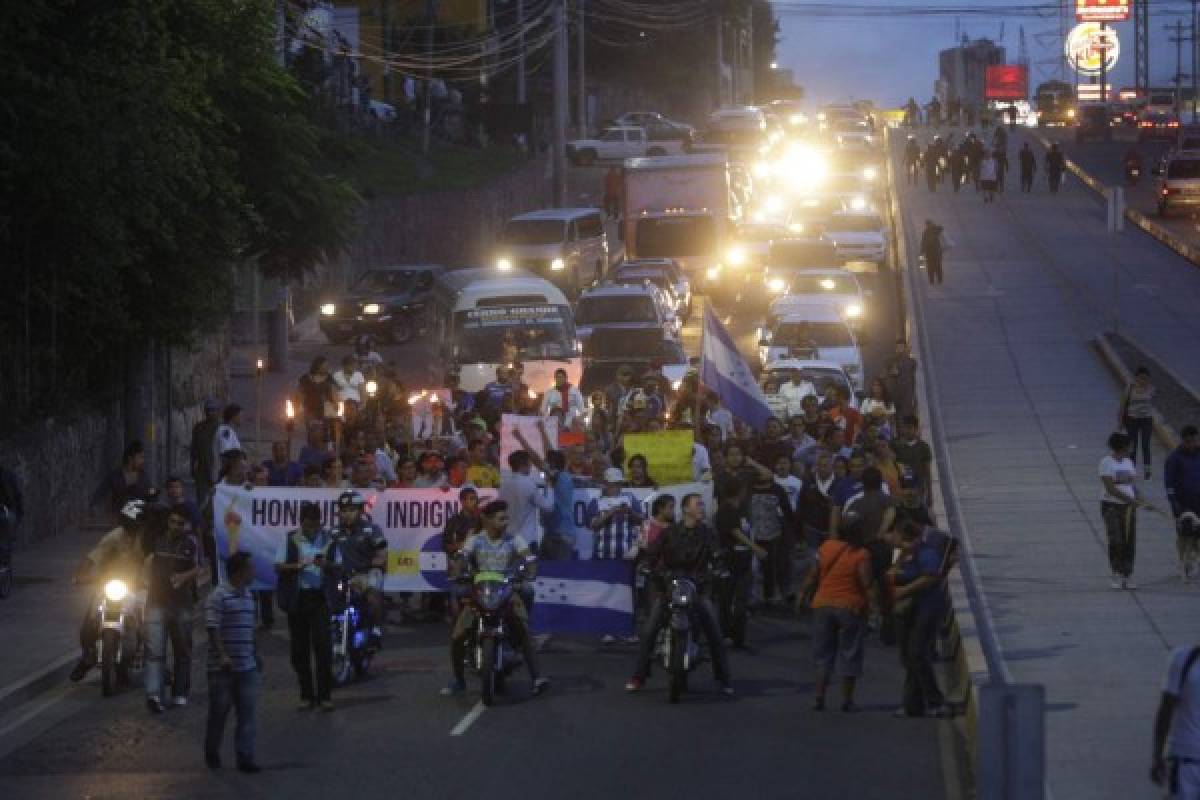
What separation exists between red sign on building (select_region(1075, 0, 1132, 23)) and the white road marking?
141m

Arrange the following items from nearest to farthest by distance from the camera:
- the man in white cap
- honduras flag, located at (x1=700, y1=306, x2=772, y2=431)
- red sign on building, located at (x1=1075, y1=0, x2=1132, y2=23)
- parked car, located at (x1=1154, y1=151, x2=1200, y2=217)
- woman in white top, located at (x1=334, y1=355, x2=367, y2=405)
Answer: the man in white cap
honduras flag, located at (x1=700, y1=306, x2=772, y2=431)
woman in white top, located at (x1=334, y1=355, x2=367, y2=405)
parked car, located at (x1=1154, y1=151, x2=1200, y2=217)
red sign on building, located at (x1=1075, y1=0, x2=1132, y2=23)

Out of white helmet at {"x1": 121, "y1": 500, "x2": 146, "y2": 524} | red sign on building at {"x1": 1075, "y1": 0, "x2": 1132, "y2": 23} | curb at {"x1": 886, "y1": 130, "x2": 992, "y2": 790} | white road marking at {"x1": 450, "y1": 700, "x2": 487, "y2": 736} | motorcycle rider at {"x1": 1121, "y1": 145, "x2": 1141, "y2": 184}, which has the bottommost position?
white road marking at {"x1": 450, "y1": 700, "x2": 487, "y2": 736}

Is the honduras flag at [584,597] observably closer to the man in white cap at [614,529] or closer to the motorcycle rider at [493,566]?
the man in white cap at [614,529]

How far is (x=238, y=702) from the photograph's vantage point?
15.2 m

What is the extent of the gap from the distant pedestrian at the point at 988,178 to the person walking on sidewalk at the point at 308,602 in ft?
178

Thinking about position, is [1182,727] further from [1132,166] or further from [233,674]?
[1132,166]

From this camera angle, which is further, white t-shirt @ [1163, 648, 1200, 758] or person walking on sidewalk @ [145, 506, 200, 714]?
person walking on sidewalk @ [145, 506, 200, 714]

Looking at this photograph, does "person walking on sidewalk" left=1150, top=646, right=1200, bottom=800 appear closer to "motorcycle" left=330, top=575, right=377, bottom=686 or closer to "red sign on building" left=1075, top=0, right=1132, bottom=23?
"motorcycle" left=330, top=575, right=377, bottom=686

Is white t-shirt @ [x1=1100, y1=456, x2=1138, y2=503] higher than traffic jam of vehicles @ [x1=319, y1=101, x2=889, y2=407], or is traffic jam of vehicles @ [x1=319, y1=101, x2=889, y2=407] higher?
traffic jam of vehicles @ [x1=319, y1=101, x2=889, y2=407]

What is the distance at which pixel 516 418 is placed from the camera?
75.5 feet

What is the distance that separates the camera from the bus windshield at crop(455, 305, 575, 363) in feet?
115

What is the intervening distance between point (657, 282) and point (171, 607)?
2972 centimetres

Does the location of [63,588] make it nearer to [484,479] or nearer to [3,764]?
[484,479]

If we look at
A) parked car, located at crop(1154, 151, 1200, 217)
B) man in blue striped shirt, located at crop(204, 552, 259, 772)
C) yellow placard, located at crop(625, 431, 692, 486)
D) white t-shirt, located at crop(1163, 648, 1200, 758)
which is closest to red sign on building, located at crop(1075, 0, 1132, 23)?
parked car, located at crop(1154, 151, 1200, 217)
